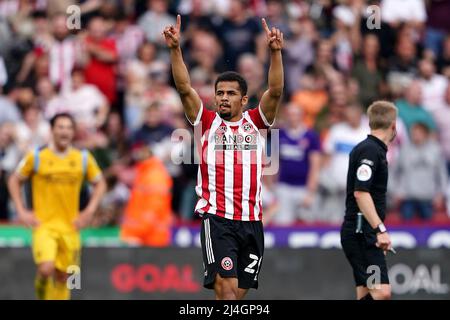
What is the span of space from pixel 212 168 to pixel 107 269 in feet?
18.8

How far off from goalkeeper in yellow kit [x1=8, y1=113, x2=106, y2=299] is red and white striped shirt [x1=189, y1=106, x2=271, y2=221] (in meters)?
3.30

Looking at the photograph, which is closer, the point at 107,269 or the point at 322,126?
the point at 107,269

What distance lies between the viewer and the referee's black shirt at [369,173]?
37.2 feet

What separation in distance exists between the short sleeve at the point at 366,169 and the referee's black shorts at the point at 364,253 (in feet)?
1.34

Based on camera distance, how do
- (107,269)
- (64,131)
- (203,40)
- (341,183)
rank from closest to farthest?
(64,131)
(107,269)
(341,183)
(203,40)

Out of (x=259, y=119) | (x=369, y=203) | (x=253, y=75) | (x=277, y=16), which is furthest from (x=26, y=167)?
(x=277, y=16)

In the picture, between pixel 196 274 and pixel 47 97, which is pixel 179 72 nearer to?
pixel 196 274

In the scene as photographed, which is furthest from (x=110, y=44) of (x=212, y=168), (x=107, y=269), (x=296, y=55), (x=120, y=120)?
(x=212, y=168)

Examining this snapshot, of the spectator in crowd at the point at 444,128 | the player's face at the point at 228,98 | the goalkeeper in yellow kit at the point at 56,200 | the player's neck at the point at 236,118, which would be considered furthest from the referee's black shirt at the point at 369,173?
the spectator in crowd at the point at 444,128

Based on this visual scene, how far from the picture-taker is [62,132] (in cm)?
1415

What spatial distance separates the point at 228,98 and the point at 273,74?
0.47 m

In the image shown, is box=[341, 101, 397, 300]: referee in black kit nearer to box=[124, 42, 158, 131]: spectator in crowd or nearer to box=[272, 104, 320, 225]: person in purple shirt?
box=[272, 104, 320, 225]: person in purple shirt

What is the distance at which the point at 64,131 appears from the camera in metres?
14.1

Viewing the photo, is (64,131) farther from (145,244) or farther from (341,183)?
(341,183)
